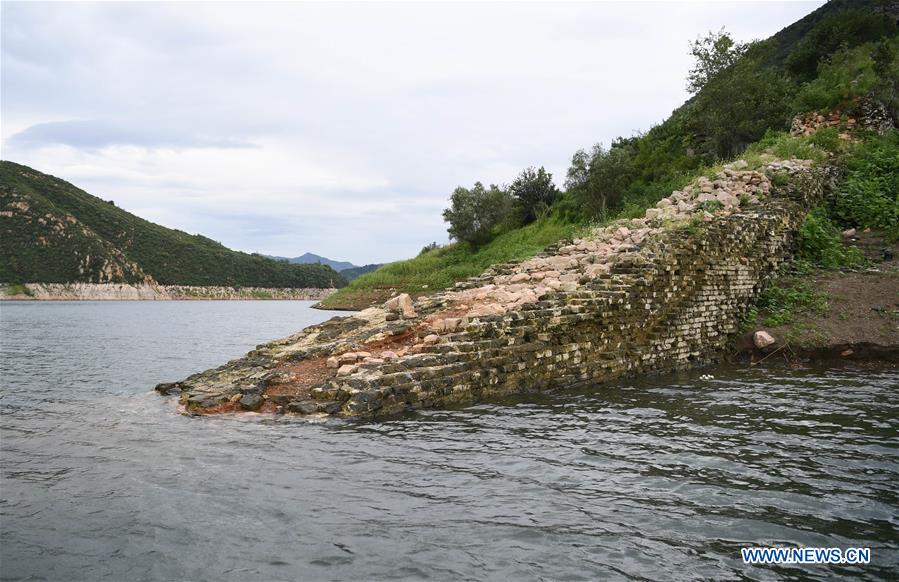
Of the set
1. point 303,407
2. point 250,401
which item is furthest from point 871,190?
point 250,401

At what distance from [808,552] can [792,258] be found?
551 inches

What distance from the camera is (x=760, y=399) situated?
9.99 metres

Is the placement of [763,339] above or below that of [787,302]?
below

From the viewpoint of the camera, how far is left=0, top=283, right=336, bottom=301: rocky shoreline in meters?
86.8

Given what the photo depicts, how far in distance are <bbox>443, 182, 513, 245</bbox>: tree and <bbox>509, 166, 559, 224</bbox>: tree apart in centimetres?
209

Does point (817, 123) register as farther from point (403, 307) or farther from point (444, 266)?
point (444, 266)

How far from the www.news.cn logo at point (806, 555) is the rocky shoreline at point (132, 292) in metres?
107

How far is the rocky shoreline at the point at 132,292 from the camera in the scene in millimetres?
86812

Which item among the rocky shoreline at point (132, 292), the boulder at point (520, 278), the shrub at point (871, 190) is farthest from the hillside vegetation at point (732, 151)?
the rocky shoreline at point (132, 292)

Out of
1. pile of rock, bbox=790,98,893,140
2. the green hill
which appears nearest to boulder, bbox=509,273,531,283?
pile of rock, bbox=790,98,893,140

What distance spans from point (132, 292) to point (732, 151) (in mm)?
103260

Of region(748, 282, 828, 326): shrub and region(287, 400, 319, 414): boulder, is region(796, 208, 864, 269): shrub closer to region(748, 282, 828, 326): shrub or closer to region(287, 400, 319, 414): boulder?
region(748, 282, 828, 326): shrub

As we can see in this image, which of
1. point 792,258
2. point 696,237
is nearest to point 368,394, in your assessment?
point 696,237

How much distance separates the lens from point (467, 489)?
5.96 meters
